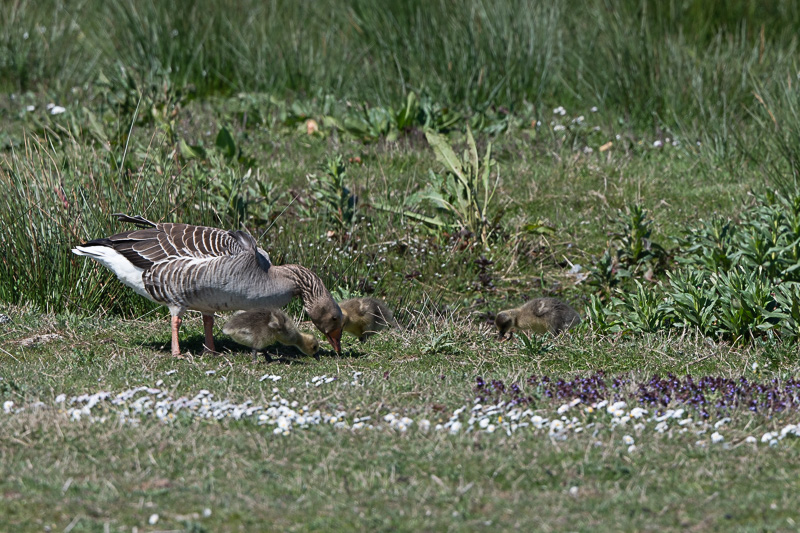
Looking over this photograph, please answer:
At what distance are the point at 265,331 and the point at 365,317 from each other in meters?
1.15

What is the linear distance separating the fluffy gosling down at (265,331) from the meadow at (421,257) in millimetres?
179

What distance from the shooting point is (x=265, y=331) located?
7.68 meters

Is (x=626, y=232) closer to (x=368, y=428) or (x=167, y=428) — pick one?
(x=368, y=428)

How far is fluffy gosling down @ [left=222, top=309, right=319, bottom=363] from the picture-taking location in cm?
768

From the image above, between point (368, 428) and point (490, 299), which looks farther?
point (490, 299)

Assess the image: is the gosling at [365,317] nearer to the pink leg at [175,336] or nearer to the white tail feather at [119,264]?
the pink leg at [175,336]

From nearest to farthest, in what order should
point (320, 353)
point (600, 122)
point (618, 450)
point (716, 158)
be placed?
point (618, 450)
point (320, 353)
point (716, 158)
point (600, 122)

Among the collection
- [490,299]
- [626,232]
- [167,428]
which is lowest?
[490,299]

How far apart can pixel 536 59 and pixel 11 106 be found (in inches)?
305

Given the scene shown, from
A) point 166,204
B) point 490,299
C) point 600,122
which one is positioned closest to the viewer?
point 166,204

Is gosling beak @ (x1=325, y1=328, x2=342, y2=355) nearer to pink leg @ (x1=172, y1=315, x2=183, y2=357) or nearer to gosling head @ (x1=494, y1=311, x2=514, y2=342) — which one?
pink leg @ (x1=172, y1=315, x2=183, y2=357)

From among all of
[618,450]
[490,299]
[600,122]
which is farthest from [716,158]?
[618,450]

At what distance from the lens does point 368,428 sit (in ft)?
19.2

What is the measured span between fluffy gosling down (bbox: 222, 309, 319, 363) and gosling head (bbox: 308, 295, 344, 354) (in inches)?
7.6
